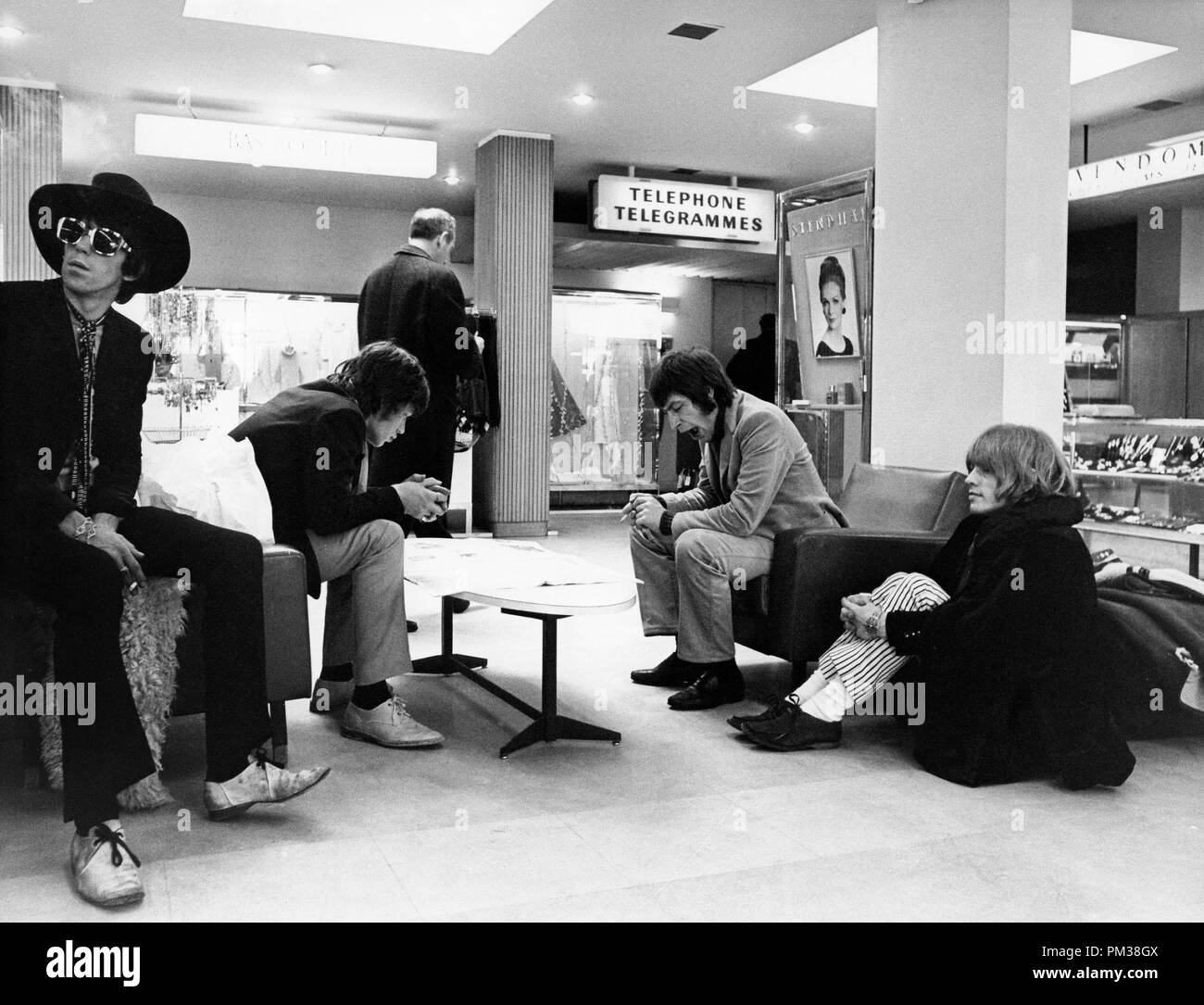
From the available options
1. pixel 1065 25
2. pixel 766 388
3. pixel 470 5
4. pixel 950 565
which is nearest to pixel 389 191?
pixel 766 388

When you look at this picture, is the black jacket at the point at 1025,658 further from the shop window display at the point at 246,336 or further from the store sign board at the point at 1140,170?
the shop window display at the point at 246,336

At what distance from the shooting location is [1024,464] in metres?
3.34

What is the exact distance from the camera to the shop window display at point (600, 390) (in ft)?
38.4

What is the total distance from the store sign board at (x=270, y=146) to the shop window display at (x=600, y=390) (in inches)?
165

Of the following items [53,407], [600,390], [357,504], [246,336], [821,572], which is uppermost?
[246,336]

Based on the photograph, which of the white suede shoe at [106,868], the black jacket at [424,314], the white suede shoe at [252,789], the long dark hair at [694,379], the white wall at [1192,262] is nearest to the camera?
the white suede shoe at [106,868]

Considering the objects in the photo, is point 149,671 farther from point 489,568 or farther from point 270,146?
point 270,146

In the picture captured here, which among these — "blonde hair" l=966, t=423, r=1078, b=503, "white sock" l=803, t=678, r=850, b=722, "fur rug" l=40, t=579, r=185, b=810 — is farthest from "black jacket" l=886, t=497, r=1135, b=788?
"fur rug" l=40, t=579, r=185, b=810

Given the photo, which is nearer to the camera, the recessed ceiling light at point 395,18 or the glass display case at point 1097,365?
the recessed ceiling light at point 395,18

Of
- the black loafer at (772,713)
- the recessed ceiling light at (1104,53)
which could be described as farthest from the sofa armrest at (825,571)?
the recessed ceiling light at (1104,53)

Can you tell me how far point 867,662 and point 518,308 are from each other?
621cm

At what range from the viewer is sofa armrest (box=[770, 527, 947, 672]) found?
396 centimetres

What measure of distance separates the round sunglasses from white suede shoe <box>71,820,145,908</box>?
136 cm

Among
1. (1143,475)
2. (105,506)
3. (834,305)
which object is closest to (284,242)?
(834,305)
